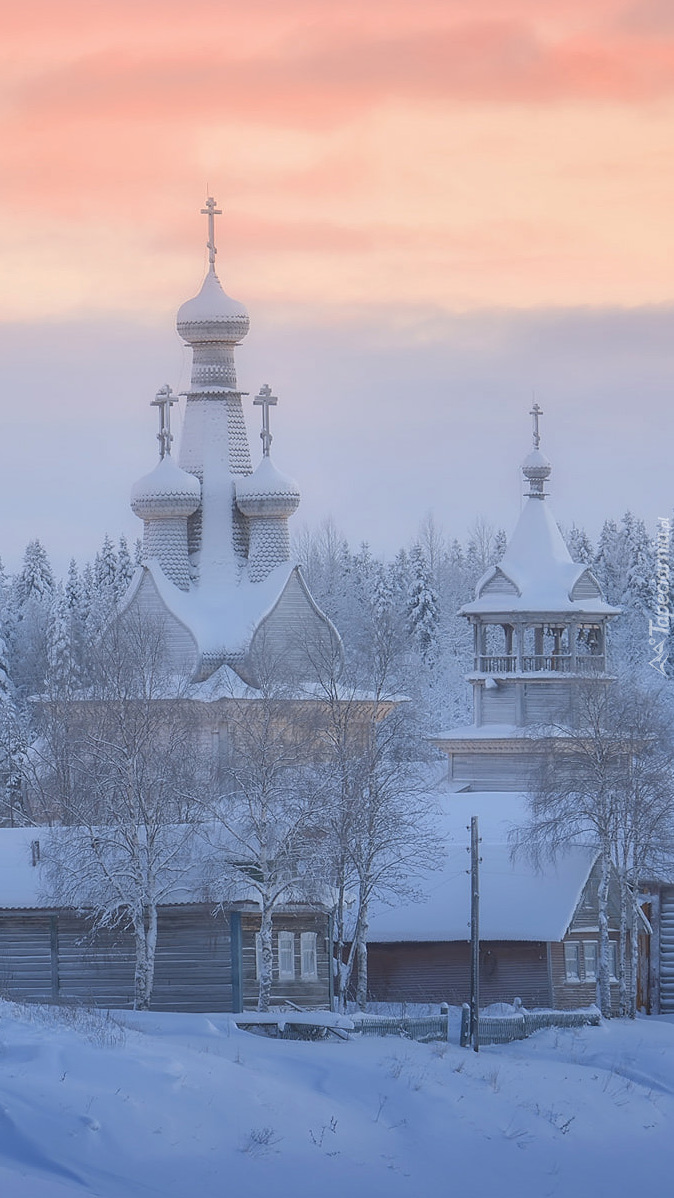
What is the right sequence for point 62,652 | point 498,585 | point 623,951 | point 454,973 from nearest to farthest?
point 454,973 < point 623,951 < point 498,585 < point 62,652

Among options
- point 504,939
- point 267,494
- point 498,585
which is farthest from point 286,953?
point 498,585

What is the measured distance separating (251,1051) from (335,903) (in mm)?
10480

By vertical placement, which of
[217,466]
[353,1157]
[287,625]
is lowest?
[353,1157]

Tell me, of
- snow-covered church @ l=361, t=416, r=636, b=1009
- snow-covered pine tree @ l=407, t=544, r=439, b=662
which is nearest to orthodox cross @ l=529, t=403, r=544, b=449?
snow-covered church @ l=361, t=416, r=636, b=1009

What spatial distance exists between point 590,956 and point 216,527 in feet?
58.4

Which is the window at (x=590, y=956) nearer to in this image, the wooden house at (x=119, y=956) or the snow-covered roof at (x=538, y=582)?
the wooden house at (x=119, y=956)

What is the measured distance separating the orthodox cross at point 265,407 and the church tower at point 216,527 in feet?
0.09

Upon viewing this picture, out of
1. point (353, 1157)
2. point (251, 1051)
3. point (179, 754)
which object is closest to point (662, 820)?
point (179, 754)

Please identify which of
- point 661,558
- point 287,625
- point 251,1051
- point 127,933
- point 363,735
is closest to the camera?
point 251,1051

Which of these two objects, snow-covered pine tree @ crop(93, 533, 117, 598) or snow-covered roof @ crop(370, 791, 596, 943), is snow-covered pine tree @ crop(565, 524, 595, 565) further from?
snow-covered roof @ crop(370, 791, 596, 943)

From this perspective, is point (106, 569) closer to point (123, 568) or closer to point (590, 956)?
point (123, 568)

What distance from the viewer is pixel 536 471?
2333 inches

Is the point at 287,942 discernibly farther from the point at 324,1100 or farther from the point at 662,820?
the point at 324,1100

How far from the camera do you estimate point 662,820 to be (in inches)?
1678
